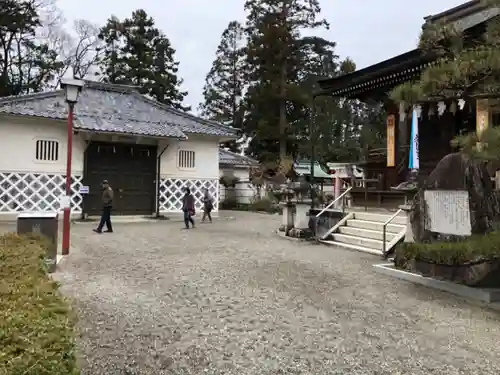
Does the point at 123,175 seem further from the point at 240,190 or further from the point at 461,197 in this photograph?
the point at 461,197

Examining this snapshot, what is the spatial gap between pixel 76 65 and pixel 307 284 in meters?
30.7

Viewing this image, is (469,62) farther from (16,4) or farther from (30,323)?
(16,4)

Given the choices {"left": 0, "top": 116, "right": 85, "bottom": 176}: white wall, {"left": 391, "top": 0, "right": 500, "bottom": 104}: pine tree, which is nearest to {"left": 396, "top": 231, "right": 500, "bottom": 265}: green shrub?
{"left": 391, "top": 0, "right": 500, "bottom": 104}: pine tree

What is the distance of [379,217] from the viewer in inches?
390

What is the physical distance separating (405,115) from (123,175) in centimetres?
1039

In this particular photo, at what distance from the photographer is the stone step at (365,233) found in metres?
9.02

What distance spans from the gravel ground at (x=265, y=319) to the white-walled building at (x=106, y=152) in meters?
7.62

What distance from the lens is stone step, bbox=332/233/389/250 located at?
8.94m

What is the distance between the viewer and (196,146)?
17641 mm

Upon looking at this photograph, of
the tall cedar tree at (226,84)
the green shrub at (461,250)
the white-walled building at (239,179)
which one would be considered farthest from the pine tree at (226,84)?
the green shrub at (461,250)

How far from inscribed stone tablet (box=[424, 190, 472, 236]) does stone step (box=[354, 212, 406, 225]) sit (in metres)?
3.22

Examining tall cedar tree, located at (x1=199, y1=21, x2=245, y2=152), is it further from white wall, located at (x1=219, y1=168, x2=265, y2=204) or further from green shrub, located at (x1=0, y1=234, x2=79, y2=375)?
green shrub, located at (x1=0, y1=234, x2=79, y2=375)

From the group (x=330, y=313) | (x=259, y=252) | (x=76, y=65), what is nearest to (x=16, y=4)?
(x=76, y=65)

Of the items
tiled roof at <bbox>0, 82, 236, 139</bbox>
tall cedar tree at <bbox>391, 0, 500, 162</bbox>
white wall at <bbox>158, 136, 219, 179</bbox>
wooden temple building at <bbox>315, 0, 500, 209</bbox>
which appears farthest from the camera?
white wall at <bbox>158, 136, 219, 179</bbox>
